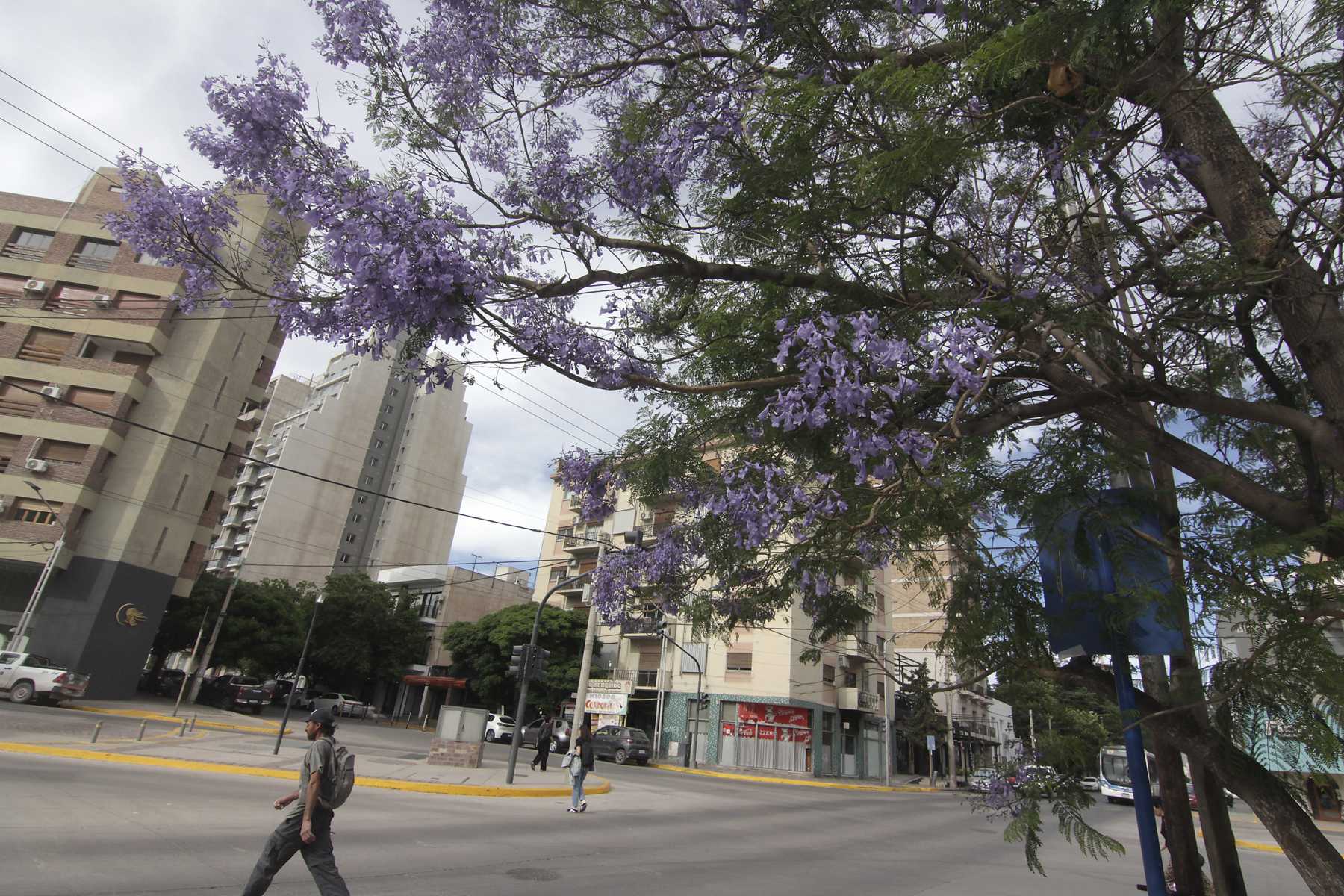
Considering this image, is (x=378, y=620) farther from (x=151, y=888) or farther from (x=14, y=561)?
(x=151, y=888)

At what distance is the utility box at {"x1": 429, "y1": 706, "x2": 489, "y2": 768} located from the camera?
57.3ft

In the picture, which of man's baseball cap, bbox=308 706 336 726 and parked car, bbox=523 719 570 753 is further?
parked car, bbox=523 719 570 753

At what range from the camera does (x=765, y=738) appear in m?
33.7

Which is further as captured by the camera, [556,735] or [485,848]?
[556,735]

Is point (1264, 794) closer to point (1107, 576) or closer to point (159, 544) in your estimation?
point (1107, 576)

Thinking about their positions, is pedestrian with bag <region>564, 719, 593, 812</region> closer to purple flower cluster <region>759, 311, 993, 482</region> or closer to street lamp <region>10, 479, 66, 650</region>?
purple flower cluster <region>759, 311, 993, 482</region>

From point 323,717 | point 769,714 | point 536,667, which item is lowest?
point 323,717

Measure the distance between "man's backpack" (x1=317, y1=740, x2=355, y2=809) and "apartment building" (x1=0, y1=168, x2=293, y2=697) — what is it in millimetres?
25524

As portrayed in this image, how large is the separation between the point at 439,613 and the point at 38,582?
22869 millimetres

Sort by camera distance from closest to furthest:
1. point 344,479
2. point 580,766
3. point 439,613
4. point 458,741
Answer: point 580,766, point 458,741, point 439,613, point 344,479

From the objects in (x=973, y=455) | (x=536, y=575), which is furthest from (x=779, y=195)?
(x=536, y=575)

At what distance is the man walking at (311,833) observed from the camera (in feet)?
15.6

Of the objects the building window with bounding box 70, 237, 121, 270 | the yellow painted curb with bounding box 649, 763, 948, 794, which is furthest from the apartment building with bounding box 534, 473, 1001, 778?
the building window with bounding box 70, 237, 121, 270

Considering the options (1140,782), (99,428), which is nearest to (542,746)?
(1140,782)
